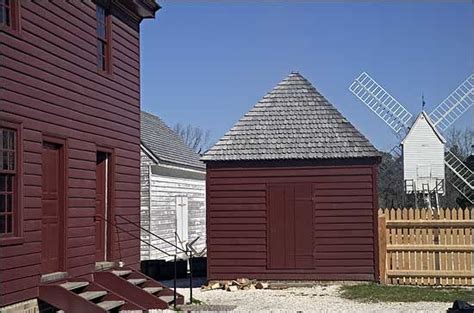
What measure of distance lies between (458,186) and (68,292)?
35.8 m

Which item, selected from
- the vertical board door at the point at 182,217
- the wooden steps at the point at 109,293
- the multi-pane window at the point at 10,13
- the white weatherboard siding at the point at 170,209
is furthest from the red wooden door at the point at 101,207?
the vertical board door at the point at 182,217

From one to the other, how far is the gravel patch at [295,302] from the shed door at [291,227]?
76 cm

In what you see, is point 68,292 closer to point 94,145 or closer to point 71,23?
point 94,145

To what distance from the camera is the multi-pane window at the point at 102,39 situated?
15.5m

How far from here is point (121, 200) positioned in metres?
16.4

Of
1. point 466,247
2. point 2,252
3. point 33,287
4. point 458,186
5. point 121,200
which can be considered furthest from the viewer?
point 458,186

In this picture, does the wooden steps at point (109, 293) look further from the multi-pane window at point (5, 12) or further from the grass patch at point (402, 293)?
the grass patch at point (402, 293)

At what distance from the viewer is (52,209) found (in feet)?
43.5

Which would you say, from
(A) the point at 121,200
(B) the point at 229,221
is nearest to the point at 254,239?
(B) the point at 229,221

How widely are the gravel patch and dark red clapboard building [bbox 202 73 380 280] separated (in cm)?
82

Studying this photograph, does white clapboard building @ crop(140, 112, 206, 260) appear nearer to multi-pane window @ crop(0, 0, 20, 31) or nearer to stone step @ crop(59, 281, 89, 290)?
stone step @ crop(59, 281, 89, 290)

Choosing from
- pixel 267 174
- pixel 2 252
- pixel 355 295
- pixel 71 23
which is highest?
pixel 71 23

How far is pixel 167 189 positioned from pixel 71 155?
16.7 m

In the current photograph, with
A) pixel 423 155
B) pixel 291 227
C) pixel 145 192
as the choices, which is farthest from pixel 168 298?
pixel 423 155
